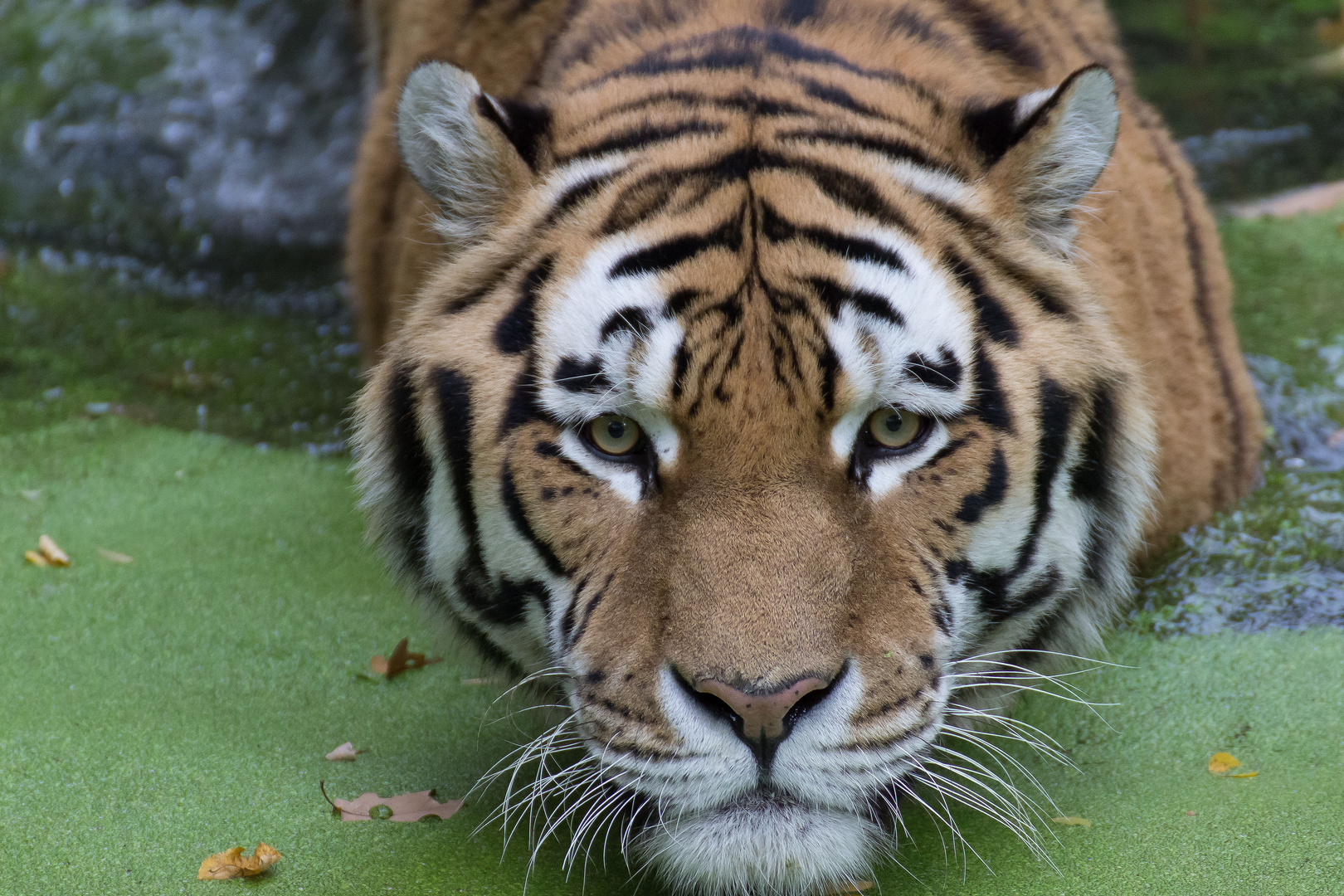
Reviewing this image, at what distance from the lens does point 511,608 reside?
2.16m

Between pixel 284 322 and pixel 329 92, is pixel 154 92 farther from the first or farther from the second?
pixel 284 322

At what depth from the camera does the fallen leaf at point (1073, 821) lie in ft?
7.26

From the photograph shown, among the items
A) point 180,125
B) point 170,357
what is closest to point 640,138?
point 170,357

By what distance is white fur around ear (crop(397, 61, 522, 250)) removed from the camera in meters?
2.11

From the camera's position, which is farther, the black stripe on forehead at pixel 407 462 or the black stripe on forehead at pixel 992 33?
the black stripe on forehead at pixel 992 33

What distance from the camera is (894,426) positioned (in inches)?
76.2

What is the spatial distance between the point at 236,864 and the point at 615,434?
945 mm

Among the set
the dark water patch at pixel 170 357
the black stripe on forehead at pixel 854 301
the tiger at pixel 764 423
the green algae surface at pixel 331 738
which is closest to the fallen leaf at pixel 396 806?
the green algae surface at pixel 331 738

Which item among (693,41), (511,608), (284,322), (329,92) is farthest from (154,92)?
(511,608)

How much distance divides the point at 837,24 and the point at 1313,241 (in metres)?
2.62

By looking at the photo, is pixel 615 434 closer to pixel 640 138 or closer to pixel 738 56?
pixel 640 138

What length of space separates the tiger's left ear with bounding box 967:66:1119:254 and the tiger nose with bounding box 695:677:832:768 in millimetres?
907

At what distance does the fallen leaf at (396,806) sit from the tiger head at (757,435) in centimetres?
28

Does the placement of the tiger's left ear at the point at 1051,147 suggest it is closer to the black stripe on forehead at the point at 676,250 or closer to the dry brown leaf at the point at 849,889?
the black stripe on forehead at the point at 676,250
